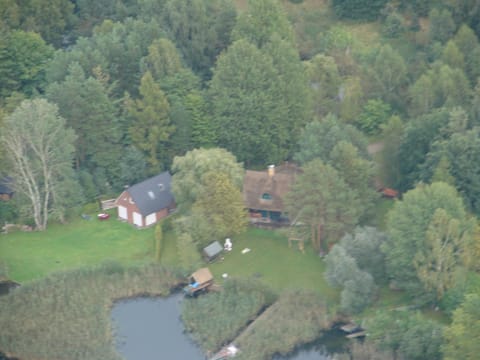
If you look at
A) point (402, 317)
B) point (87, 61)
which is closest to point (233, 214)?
point (402, 317)

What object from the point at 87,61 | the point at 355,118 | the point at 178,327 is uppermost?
the point at 87,61

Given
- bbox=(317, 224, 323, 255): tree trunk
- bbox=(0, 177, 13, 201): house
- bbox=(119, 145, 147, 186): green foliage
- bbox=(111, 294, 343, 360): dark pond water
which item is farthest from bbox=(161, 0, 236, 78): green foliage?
bbox=(111, 294, 343, 360): dark pond water

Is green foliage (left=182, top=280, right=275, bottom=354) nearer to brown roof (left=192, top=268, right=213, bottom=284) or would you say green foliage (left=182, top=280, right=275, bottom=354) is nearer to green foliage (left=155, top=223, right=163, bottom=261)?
brown roof (left=192, top=268, right=213, bottom=284)

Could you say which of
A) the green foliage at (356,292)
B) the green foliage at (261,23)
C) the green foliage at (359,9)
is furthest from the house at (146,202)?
the green foliage at (359,9)

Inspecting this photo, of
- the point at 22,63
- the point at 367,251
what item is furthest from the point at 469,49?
the point at 22,63

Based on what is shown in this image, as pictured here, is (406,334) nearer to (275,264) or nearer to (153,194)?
(275,264)

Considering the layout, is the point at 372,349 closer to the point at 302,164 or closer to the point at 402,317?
the point at 402,317
